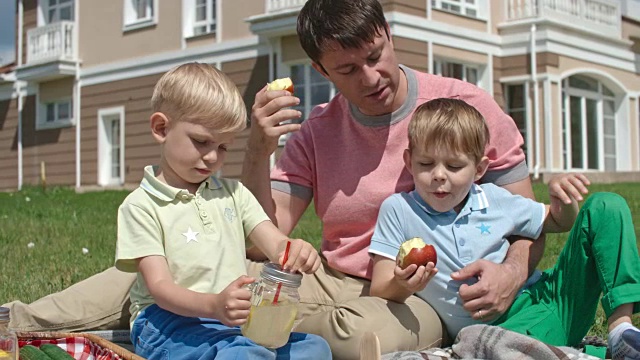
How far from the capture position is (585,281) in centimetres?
309

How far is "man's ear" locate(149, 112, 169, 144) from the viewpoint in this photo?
2910mm

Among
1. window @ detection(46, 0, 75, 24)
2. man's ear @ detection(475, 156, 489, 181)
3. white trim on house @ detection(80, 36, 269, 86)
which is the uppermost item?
window @ detection(46, 0, 75, 24)

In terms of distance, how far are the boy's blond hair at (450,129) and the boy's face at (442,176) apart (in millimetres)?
26

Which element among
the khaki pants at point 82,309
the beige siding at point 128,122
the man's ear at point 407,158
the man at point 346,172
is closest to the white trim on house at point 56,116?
the beige siding at point 128,122

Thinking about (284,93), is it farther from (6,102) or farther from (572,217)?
(6,102)

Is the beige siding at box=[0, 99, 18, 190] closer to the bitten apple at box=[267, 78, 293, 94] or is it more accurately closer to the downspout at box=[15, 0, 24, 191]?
the downspout at box=[15, 0, 24, 191]

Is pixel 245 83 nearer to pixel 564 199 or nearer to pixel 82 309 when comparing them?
pixel 82 309

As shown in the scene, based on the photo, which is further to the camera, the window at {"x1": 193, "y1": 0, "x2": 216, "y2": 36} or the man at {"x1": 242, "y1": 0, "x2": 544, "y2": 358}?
the window at {"x1": 193, "y1": 0, "x2": 216, "y2": 36}

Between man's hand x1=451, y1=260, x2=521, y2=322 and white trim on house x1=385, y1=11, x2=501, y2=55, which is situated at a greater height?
white trim on house x1=385, y1=11, x2=501, y2=55

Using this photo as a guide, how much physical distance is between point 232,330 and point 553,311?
3.97 feet

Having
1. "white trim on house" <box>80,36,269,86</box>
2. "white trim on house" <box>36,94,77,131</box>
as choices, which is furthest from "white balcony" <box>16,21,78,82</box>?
"white trim on house" <box>36,94,77,131</box>

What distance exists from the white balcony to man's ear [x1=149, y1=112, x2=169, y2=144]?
59.9 ft

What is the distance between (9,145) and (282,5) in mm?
10394

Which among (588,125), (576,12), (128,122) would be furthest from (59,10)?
(588,125)
